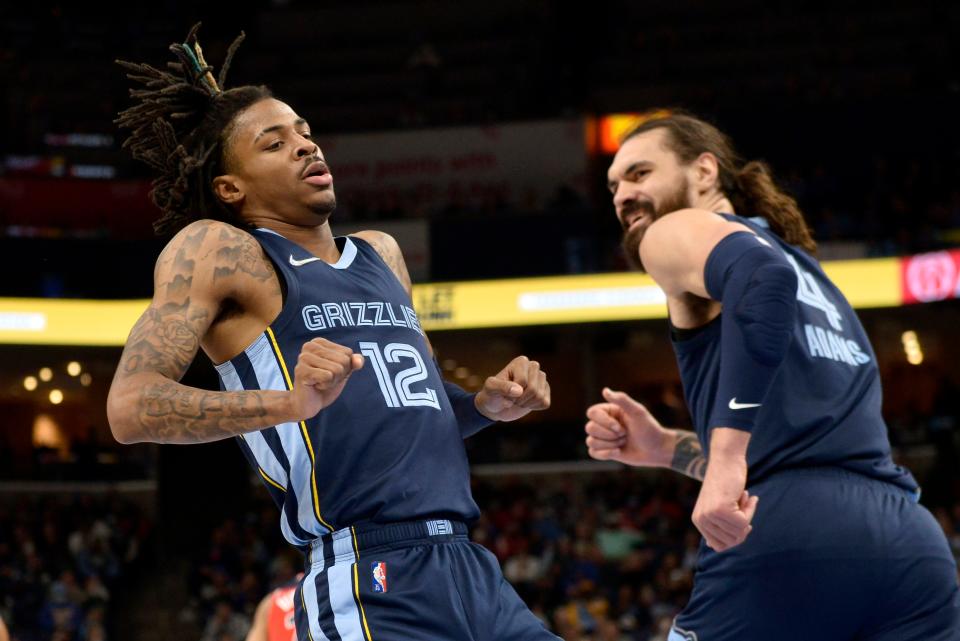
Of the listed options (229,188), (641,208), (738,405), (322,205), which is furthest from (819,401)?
(229,188)

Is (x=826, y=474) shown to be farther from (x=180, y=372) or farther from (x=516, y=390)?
(x=180, y=372)

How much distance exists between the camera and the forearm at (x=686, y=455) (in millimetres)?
3930

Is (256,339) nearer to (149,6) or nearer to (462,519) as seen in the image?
(462,519)

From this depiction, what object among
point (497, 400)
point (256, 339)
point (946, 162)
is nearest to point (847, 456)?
point (497, 400)

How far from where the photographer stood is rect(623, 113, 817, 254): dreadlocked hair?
3775mm

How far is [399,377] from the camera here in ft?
10.7

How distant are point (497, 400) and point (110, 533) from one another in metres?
16.6

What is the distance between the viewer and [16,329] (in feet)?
58.7

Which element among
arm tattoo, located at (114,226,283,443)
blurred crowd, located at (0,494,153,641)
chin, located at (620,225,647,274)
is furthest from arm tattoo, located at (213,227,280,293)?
blurred crowd, located at (0,494,153,641)

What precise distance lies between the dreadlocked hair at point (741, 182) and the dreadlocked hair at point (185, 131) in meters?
1.27

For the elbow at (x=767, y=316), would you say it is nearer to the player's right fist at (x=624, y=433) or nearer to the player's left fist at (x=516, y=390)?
the player's left fist at (x=516, y=390)

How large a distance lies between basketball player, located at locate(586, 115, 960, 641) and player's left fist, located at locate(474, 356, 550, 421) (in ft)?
1.48

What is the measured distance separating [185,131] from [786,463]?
1.96 meters

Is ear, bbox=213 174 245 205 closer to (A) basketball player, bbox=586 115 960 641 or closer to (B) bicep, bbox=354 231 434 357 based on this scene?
(B) bicep, bbox=354 231 434 357
